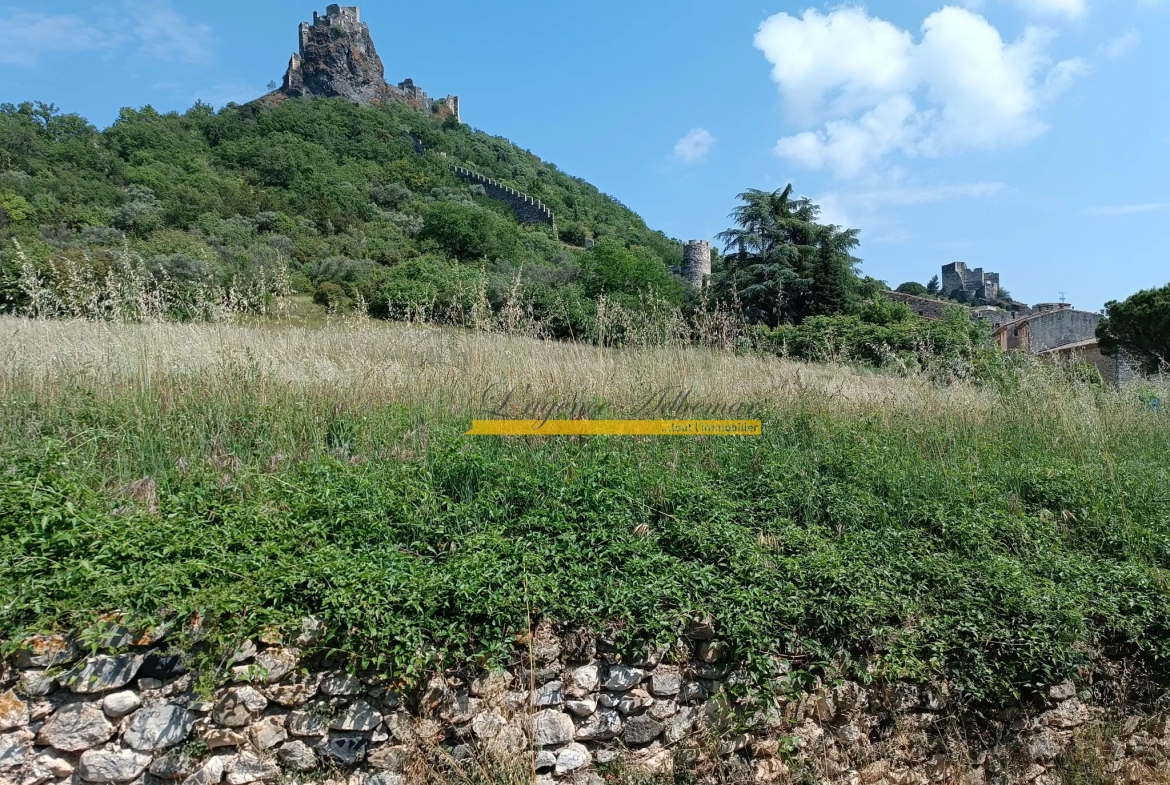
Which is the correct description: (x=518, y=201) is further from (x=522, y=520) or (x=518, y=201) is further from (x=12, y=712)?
(x=12, y=712)

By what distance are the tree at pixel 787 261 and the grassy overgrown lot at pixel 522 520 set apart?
17934mm

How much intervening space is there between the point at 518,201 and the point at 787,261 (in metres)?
36.8

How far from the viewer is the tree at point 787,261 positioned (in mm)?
22312

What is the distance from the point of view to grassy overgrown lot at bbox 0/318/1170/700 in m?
2.38

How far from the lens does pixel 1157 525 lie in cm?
370

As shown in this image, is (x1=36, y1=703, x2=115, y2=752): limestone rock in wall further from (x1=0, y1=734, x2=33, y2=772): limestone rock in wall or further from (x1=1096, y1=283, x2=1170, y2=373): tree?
(x1=1096, y1=283, x2=1170, y2=373): tree

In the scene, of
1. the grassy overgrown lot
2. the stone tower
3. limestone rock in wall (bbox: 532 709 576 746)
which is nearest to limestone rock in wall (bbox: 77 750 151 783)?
the grassy overgrown lot

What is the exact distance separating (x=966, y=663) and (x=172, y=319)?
6.38 m

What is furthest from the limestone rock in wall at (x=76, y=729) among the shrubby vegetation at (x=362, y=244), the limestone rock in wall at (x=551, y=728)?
the shrubby vegetation at (x=362, y=244)

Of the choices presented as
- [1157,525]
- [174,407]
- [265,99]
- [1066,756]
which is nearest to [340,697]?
[174,407]

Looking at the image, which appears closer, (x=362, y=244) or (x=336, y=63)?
(x=362, y=244)

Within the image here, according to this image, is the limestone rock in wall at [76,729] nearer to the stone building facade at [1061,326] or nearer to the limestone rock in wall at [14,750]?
the limestone rock in wall at [14,750]

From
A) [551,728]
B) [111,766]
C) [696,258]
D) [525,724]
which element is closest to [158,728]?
[111,766]

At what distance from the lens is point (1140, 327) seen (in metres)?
18.7
